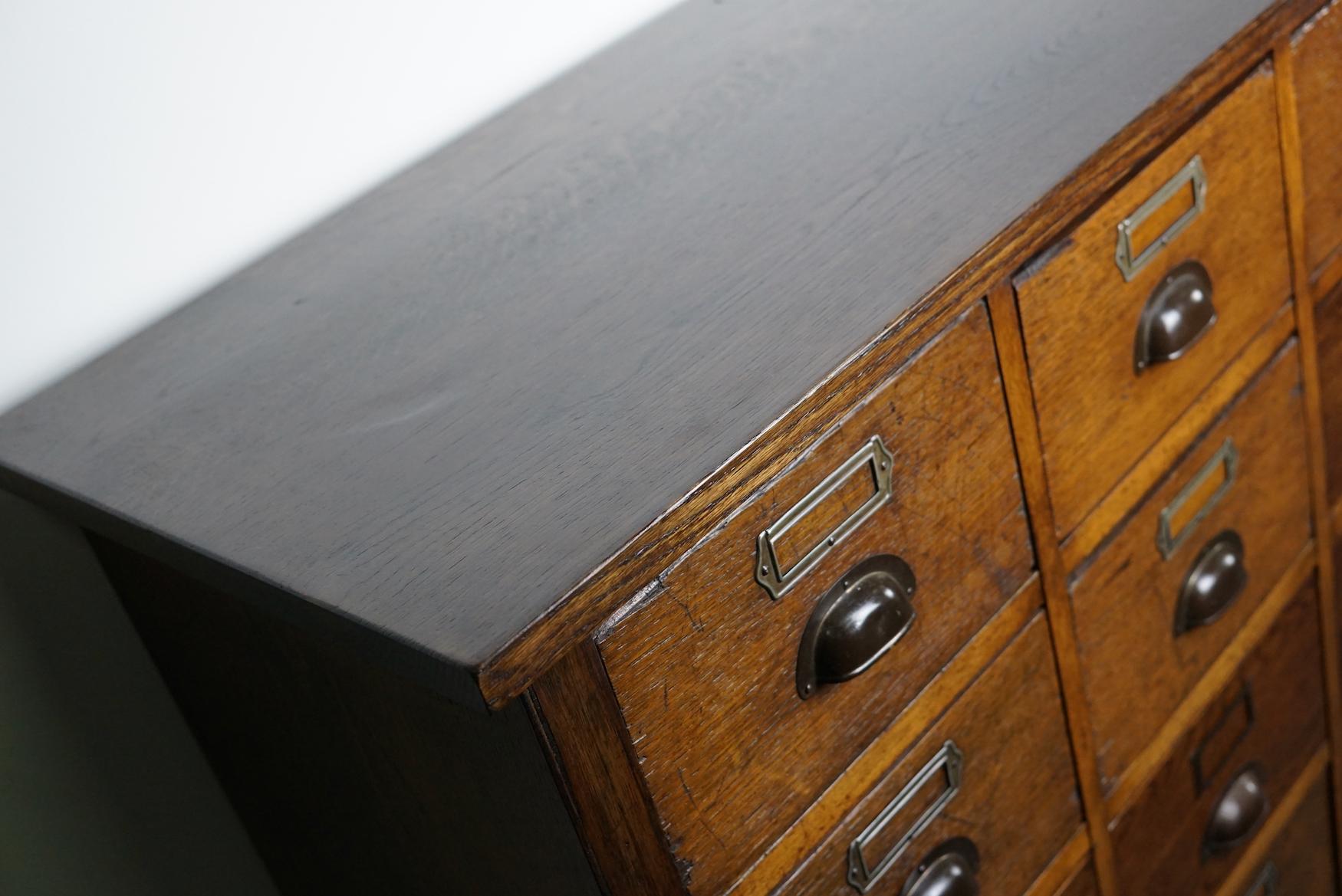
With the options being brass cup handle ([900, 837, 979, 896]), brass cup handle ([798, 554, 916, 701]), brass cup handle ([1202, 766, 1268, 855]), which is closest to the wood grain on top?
brass cup handle ([798, 554, 916, 701])

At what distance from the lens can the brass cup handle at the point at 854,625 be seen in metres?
0.75

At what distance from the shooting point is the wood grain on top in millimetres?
665

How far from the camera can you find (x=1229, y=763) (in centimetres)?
118

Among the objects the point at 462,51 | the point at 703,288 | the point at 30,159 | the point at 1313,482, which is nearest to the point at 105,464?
the point at 30,159

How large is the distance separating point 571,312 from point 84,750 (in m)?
0.52

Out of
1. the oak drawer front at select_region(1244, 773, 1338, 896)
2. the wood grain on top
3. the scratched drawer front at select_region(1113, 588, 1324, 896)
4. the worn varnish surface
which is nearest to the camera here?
the wood grain on top

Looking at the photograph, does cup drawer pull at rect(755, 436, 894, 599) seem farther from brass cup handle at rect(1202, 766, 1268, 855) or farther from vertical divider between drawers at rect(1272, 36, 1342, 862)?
brass cup handle at rect(1202, 766, 1268, 855)

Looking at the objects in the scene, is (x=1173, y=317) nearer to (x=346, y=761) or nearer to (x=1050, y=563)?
(x=1050, y=563)

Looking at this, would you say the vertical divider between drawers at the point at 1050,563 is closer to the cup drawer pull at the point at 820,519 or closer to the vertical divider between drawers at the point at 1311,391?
the cup drawer pull at the point at 820,519

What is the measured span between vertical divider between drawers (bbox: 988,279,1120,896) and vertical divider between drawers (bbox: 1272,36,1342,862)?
1.06ft

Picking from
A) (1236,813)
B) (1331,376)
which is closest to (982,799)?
(1236,813)

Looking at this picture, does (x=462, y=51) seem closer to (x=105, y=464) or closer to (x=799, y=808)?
(x=105, y=464)

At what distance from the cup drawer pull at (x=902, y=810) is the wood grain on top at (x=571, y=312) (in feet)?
0.97

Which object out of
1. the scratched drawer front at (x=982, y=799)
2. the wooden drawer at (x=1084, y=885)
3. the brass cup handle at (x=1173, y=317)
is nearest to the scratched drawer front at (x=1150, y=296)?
the brass cup handle at (x=1173, y=317)
